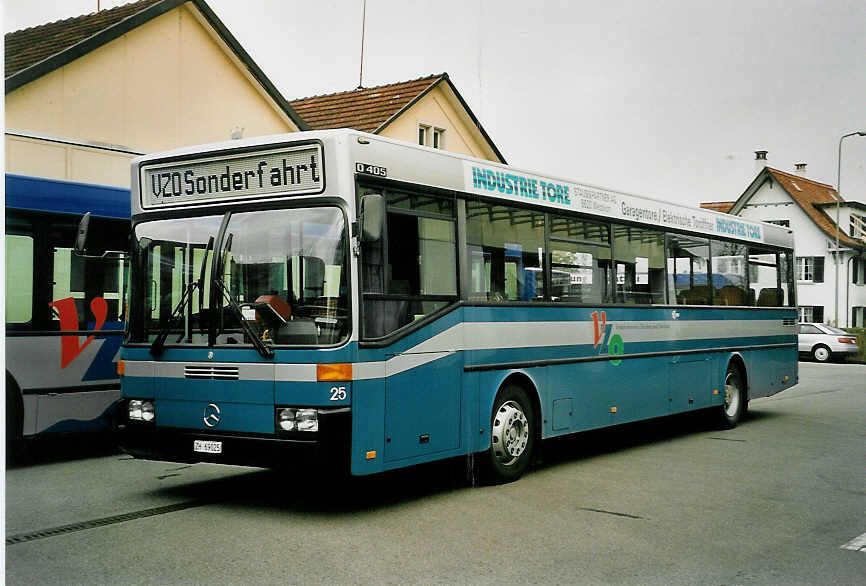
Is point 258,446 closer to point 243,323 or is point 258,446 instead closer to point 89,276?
point 243,323

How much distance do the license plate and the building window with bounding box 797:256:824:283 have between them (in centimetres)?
5248

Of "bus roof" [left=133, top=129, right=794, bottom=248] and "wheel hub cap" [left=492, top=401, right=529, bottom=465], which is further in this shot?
"wheel hub cap" [left=492, top=401, right=529, bottom=465]

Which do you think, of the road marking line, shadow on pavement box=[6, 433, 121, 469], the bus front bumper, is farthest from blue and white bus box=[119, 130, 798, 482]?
the road marking line

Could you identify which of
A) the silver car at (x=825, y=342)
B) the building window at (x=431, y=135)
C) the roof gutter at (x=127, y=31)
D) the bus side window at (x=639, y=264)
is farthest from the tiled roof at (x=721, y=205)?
the bus side window at (x=639, y=264)

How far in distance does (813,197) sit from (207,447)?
184 feet

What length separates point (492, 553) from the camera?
670cm

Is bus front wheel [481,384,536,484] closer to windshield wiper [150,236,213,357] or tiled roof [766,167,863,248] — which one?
windshield wiper [150,236,213,357]

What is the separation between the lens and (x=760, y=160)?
59.7 m

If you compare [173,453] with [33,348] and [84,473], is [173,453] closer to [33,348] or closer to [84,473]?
[84,473]

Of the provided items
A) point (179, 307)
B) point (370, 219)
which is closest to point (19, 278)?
point (179, 307)

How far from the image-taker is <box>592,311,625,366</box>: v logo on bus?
1121cm

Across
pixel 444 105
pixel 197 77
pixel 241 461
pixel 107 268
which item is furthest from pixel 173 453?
pixel 444 105

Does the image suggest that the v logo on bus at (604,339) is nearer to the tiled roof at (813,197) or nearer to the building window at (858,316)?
the tiled roof at (813,197)

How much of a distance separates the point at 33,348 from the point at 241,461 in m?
3.73
